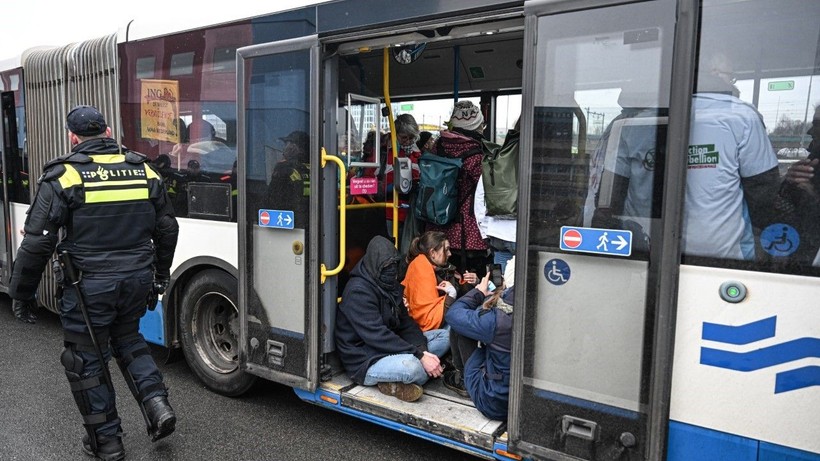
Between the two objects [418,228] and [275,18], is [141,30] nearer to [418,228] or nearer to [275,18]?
[275,18]

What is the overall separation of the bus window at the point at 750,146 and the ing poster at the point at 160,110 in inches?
129

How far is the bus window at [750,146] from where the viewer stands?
2168 millimetres

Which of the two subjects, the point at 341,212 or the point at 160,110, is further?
the point at 160,110

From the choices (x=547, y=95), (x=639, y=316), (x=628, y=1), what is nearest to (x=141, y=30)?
(x=547, y=95)

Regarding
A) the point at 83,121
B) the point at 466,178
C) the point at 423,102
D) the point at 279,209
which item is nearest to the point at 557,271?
the point at 279,209

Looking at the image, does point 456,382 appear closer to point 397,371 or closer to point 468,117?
point 397,371

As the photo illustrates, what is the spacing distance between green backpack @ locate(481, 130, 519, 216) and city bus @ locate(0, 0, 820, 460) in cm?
87

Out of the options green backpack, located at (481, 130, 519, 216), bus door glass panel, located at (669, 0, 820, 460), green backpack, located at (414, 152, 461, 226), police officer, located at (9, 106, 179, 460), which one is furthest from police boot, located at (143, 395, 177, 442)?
bus door glass panel, located at (669, 0, 820, 460)

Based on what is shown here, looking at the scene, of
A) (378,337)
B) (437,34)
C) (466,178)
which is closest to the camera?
(437,34)

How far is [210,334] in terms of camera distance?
4.32m

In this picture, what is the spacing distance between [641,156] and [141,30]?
11.5 ft

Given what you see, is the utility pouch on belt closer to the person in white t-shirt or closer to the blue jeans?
the blue jeans

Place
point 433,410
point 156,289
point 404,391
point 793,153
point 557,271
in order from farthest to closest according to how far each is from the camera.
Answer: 1. point 156,289
2. point 404,391
3. point 433,410
4. point 557,271
5. point 793,153

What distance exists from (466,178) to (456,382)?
1481 millimetres
